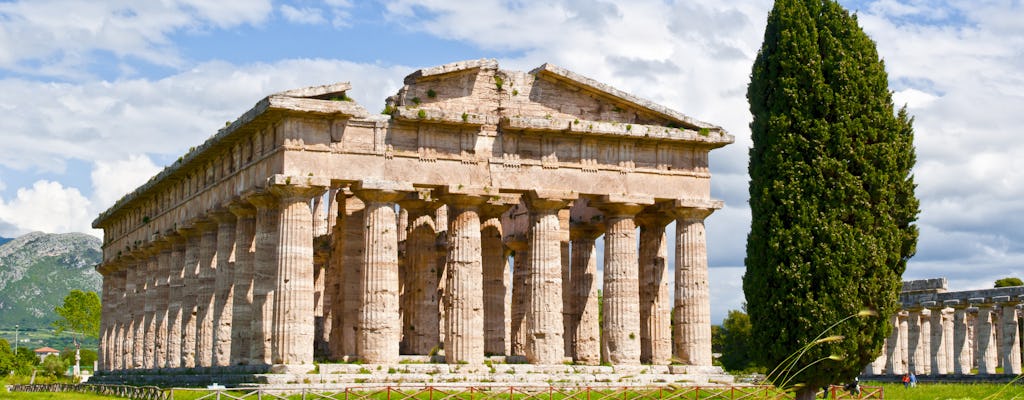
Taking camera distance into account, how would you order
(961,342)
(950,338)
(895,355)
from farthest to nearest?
(950,338) → (895,355) → (961,342)

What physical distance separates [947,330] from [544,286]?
3002 cm

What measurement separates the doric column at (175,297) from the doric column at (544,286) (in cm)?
1590

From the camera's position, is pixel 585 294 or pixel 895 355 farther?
pixel 895 355

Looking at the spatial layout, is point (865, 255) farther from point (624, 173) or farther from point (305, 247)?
point (305, 247)

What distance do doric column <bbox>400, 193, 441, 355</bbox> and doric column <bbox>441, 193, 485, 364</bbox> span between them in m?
1.91

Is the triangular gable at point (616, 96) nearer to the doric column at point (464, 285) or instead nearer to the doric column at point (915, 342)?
the doric column at point (464, 285)

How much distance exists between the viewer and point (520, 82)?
42594mm

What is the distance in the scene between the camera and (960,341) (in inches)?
2298

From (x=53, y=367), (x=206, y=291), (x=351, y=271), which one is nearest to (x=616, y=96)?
(x=351, y=271)

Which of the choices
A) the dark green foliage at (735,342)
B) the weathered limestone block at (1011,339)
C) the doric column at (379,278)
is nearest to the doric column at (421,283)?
the doric column at (379,278)

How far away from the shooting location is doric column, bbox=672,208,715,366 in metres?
43.7

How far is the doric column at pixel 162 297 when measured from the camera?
5303cm

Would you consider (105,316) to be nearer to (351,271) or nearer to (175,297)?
(175,297)

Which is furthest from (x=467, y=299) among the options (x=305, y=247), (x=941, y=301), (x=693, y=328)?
(x=941, y=301)
